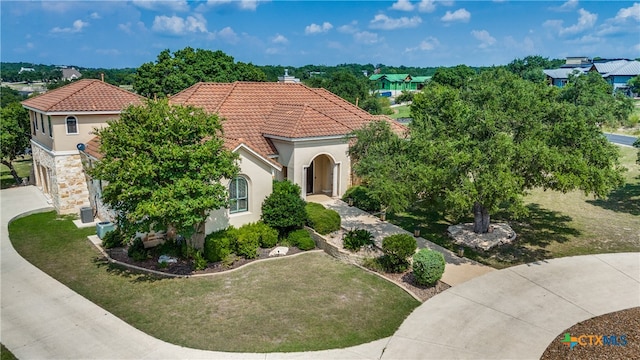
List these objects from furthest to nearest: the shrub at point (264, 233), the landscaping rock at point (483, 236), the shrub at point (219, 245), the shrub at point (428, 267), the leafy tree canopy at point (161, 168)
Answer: the shrub at point (264, 233)
the landscaping rock at point (483, 236)
the shrub at point (219, 245)
the leafy tree canopy at point (161, 168)
the shrub at point (428, 267)

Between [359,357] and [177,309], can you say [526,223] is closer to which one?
[359,357]

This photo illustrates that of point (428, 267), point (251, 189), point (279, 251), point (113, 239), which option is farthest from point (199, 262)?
point (428, 267)

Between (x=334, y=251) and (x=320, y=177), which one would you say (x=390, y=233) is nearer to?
(x=334, y=251)

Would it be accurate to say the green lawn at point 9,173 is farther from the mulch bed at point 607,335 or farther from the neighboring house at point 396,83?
the neighboring house at point 396,83

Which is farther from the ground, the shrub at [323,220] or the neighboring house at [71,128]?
the neighboring house at [71,128]

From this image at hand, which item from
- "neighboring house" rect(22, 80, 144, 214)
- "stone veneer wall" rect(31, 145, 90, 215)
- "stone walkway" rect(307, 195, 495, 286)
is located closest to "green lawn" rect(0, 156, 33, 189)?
"neighboring house" rect(22, 80, 144, 214)

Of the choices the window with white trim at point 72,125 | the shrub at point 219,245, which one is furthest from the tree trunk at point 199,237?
the window with white trim at point 72,125
